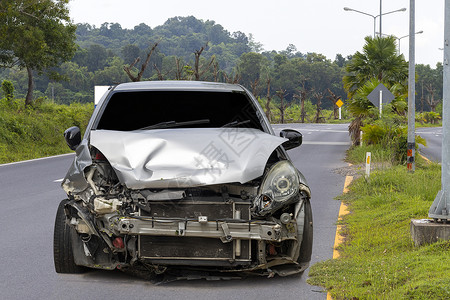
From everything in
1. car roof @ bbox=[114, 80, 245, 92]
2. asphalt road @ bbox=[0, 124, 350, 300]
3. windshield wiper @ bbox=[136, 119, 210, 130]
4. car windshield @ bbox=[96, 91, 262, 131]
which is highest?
car roof @ bbox=[114, 80, 245, 92]

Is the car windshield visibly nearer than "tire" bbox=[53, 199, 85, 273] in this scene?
No

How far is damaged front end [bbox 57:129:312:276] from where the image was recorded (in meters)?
5.33

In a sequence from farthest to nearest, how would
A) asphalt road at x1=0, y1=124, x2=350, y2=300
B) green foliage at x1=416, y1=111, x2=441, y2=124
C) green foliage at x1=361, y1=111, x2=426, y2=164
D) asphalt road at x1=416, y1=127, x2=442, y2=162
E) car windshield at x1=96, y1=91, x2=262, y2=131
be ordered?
1. green foliage at x1=416, y1=111, x2=441, y2=124
2. asphalt road at x1=416, y1=127, x2=442, y2=162
3. green foliage at x1=361, y1=111, x2=426, y2=164
4. car windshield at x1=96, y1=91, x2=262, y2=131
5. asphalt road at x1=0, y1=124, x2=350, y2=300

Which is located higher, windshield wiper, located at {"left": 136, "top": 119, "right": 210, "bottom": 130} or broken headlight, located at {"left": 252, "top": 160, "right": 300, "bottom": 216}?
windshield wiper, located at {"left": 136, "top": 119, "right": 210, "bottom": 130}

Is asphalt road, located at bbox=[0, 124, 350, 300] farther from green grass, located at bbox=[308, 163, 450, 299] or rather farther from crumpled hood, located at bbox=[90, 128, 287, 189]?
crumpled hood, located at bbox=[90, 128, 287, 189]

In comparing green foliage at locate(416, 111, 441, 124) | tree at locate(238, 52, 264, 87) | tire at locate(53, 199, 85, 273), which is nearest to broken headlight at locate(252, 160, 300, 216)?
tire at locate(53, 199, 85, 273)

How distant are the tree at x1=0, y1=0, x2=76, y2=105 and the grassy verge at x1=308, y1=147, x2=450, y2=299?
772 inches

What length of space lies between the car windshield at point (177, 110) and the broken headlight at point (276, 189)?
1675mm

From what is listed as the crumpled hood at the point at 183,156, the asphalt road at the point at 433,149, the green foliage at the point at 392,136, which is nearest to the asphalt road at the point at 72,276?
the crumpled hood at the point at 183,156

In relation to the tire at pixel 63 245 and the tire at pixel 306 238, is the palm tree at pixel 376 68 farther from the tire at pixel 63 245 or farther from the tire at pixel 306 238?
the tire at pixel 63 245

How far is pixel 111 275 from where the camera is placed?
20.2 feet

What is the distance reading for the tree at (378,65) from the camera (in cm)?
2764

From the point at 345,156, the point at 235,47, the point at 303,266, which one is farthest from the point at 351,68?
the point at 235,47

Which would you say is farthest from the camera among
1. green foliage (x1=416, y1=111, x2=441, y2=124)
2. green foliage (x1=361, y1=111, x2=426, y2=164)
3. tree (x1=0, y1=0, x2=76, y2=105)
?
green foliage (x1=416, y1=111, x2=441, y2=124)
